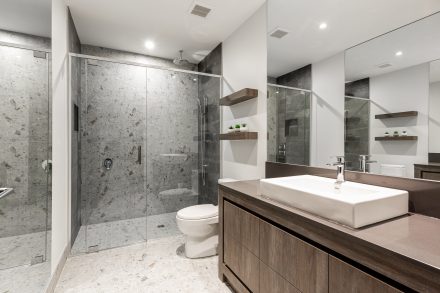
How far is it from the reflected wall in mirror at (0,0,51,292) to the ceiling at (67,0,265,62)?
682 millimetres

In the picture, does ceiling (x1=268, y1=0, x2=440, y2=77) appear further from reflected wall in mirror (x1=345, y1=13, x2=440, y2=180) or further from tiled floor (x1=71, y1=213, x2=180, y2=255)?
tiled floor (x1=71, y1=213, x2=180, y2=255)

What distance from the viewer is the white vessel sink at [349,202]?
877 mm

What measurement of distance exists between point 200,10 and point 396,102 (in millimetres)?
2011

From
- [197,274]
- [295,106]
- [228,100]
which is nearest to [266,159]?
[295,106]

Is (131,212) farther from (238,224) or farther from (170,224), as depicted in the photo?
(238,224)

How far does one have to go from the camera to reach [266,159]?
223 centimetres

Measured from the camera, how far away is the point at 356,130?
1.40m

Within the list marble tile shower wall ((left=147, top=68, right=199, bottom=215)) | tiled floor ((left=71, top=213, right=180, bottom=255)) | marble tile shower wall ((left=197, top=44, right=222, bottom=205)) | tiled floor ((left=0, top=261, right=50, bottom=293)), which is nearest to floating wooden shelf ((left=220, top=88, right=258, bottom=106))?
marble tile shower wall ((left=197, top=44, right=222, bottom=205))

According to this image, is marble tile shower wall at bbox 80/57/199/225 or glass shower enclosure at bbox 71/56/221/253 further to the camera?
marble tile shower wall at bbox 80/57/199/225

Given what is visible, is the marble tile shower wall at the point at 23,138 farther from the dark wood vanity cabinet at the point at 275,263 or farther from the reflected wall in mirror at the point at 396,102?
the reflected wall in mirror at the point at 396,102

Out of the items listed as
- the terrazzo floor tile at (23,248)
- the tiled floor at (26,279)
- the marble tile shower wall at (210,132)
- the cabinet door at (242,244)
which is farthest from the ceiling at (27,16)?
the cabinet door at (242,244)

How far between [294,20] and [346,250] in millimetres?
1853

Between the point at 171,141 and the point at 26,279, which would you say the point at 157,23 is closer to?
the point at 171,141

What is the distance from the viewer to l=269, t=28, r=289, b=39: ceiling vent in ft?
6.49
